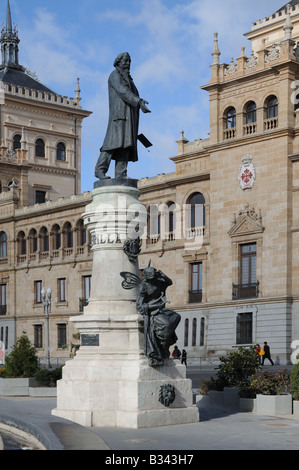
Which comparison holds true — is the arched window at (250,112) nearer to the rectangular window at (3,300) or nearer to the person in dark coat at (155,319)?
the rectangular window at (3,300)

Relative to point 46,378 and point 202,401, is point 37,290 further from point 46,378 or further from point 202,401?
point 202,401

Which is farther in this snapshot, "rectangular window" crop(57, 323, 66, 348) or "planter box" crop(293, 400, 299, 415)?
"rectangular window" crop(57, 323, 66, 348)

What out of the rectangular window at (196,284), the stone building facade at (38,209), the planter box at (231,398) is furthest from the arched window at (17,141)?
the planter box at (231,398)

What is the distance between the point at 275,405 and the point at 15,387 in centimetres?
882

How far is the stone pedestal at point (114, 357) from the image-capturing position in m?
14.1

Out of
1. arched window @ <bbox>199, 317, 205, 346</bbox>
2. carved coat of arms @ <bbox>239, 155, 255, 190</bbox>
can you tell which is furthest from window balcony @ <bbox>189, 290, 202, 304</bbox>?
carved coat of arms @ <bbox>239, 155, 255, 190</bbox>

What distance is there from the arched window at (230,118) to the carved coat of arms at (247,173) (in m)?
2.63

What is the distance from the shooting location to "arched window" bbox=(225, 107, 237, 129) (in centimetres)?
4881

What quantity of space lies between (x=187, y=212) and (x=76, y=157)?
2963 centimetres

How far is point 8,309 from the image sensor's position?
6625cm

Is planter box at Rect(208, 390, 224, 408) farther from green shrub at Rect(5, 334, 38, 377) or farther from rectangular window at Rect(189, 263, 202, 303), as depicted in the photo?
rectangular window at Rect(189, 263, 202, 303)

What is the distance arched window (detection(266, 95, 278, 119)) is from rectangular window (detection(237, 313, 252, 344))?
10864 mm

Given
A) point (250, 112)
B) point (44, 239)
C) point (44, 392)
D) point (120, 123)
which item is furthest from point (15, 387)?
point (44, 239)

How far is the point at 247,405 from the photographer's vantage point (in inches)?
672
